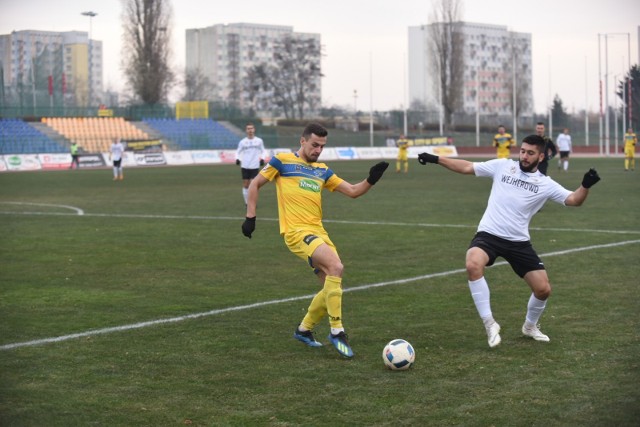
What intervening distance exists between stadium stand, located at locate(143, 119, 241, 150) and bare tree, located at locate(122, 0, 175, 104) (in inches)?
273

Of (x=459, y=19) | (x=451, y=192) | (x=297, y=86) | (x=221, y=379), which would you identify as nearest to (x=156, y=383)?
(x=221, y=379)

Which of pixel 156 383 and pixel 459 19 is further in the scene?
pixel 459 19

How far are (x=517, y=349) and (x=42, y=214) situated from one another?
17.4 meters

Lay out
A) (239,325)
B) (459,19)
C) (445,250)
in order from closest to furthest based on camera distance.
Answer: (239,325), (445,250), (459,19)

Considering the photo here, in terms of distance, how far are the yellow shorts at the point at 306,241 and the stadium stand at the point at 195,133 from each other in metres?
60.1

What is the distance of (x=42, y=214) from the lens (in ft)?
76.4

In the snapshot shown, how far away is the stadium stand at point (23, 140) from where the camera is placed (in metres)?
58.1

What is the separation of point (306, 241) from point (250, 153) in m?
17.1

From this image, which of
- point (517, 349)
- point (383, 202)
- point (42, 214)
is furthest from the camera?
A: point (383, 202)

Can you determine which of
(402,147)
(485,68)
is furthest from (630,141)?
(485,68)

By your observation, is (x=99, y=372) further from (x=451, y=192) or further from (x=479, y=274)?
(x=451, y=192)

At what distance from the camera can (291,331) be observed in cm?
910

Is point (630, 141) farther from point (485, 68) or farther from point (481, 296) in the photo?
point (485, 68)

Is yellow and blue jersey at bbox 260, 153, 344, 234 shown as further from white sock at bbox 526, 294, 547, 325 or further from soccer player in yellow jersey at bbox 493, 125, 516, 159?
soccer player in yellow jersey at bbox 493, 125, 516, 159
